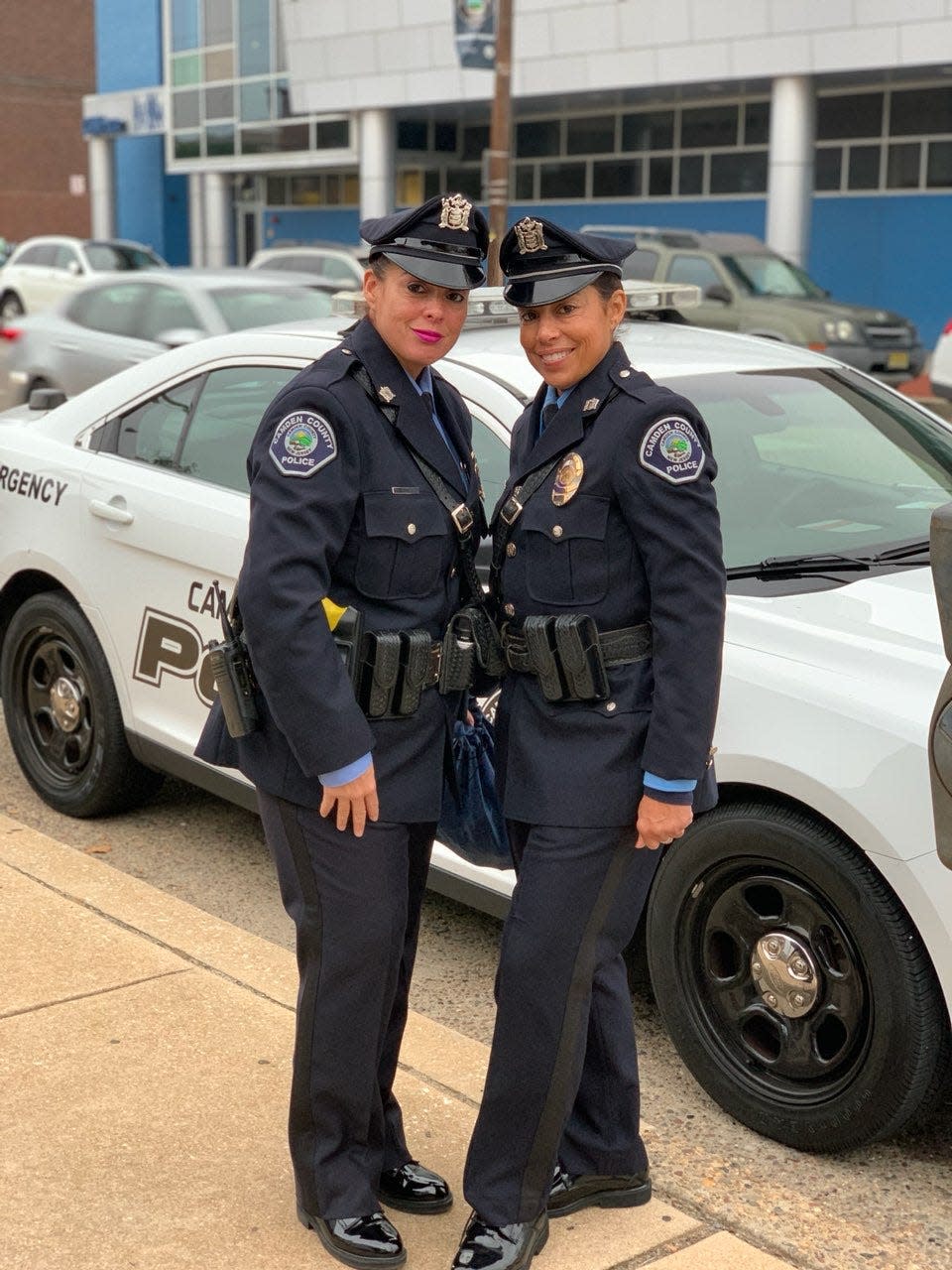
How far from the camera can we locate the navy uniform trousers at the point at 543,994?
2.74m

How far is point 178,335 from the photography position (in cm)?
1137

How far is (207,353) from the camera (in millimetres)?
4957

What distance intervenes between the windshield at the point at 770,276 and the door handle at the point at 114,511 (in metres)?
14.2

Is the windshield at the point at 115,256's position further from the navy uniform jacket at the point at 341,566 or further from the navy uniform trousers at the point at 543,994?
the navy uniform trousers at the point at 543,994

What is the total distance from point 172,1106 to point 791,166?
23.5 metres

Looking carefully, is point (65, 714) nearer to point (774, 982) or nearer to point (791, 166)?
point (774, 982)

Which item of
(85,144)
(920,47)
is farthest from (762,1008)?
(85,144)

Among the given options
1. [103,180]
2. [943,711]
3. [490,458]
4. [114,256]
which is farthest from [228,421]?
[103,180]

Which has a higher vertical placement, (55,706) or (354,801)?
(354,801)

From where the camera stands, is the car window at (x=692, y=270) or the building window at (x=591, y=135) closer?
the car window at (x=692, y=270)

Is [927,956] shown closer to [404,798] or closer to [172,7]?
[404,798]

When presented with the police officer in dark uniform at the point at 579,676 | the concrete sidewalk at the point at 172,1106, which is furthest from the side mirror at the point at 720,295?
the police officer in dark uniform at the point at 579,676

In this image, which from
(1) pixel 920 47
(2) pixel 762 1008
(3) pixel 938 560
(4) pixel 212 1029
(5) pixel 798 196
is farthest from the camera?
(5) pixel 798 196

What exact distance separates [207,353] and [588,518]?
2.52 meters
